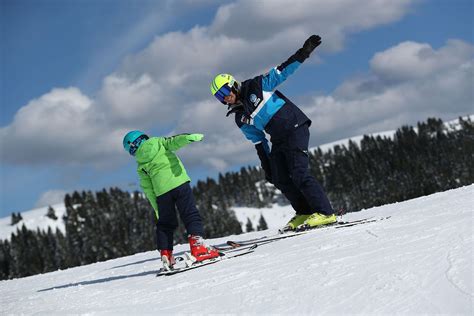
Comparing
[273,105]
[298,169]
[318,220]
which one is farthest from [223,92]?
[318,220]

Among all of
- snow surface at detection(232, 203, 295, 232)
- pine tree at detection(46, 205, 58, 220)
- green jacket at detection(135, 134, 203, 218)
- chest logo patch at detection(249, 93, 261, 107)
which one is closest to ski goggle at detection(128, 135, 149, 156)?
green jacket at detection(135, 134, 203, 218)

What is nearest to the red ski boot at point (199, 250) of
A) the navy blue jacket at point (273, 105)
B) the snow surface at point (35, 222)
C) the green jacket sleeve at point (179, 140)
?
the green jacket sleeve at point (179, 140)

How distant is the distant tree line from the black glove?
299ft

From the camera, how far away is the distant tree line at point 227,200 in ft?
344

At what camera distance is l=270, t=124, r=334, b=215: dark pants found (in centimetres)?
718

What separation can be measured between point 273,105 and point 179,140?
1581 mm

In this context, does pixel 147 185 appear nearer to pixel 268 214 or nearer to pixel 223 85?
pixel 223 85

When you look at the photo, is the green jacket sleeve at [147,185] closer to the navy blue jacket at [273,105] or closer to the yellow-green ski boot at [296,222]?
the navy blue jacket at [273,105]

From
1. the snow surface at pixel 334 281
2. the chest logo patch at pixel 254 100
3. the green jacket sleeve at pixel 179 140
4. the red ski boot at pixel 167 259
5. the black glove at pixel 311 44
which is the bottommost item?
the snow surface at pixel 334 281

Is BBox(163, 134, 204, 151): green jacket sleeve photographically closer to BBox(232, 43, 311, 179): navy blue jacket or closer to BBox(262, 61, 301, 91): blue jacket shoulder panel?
BBox(232, 43, 311, 179): navy blue jacket

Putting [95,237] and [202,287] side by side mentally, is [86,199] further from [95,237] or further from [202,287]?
[202,287]

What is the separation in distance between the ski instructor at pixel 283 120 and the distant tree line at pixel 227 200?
90172mm

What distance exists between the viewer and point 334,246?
4.80 metres

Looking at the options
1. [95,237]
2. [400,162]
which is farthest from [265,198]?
[95,237]
